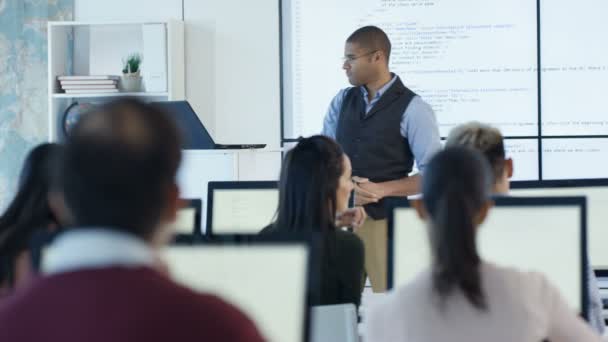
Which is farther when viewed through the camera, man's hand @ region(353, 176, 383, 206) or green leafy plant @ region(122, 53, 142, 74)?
green leafy plant @ region(122, 53, 142, 74)

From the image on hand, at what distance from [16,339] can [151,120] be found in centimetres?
25

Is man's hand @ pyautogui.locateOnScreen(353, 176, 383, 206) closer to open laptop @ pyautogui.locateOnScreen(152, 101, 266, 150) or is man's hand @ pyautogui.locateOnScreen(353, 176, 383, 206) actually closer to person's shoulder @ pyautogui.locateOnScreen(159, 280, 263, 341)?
open laptop @ pyautogui.locateOnScreen(152, 101, 266, 150)

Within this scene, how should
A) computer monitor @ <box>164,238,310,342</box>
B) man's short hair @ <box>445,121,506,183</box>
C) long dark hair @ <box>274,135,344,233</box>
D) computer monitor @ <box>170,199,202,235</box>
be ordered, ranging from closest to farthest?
1. computer monitor @ <box>164,238,310,342</box>
2. long dark hair @ <box>274,135,344,233</box>
3. man's short hair @ <box>445,121,506,183</box>
4. computer monitor @ <box>170,199,202,235</box>

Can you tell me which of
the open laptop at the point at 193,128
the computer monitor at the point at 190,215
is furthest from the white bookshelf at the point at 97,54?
the computer monitor at the point at 190,215

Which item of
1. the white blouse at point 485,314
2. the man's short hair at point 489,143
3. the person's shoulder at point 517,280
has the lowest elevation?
the white blouse at point 485,314

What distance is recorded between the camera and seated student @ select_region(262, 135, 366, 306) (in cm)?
229

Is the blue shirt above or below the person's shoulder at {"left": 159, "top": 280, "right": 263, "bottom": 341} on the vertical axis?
above

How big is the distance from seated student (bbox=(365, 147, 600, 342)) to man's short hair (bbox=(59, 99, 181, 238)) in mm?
686

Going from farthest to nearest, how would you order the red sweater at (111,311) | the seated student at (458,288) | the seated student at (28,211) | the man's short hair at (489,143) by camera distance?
the man's short hair at (489,143) → the seated student at (28,211) → the seated student at (458,288) → the red sweater at (111,311)

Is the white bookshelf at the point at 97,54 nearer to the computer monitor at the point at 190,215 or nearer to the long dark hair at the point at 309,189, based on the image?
the computer monitor at the point at 190,215

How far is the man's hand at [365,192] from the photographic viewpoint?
399 centimetres

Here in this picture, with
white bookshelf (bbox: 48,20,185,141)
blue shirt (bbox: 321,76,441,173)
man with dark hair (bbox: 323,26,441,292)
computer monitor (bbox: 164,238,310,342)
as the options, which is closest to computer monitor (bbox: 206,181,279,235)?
→ man with dark hair (bbox: 323,26,441,292)

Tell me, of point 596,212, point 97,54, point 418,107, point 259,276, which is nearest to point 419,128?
point 418,107

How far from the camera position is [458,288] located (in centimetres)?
155
